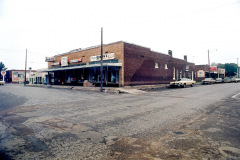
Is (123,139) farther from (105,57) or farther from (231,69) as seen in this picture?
(231,69)

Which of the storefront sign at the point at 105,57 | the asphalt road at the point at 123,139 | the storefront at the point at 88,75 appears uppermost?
the storefront sign at the point at 105,57

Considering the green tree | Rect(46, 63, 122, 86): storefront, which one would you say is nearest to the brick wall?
Rect(46, 63, 122, 86): storefront

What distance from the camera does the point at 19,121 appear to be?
4.93 meters

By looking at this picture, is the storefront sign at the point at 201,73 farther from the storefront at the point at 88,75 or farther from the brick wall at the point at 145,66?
the storefront at the point at 88,75

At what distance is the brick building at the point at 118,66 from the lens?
21094 millimetres

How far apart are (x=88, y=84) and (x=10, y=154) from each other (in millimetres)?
21309

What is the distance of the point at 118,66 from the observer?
20.9 meters

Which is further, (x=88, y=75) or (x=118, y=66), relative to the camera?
(x=88, y=75)

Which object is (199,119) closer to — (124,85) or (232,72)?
(124,85)

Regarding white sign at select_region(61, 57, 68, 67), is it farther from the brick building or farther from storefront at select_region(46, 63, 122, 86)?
storefront at select_region(46, 63, 122, 86)

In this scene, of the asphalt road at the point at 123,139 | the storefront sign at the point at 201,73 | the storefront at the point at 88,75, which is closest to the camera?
the asphalt road at the point at 123,139

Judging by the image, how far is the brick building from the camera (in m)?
21.1

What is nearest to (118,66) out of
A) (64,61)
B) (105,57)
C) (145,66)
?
(105,57)

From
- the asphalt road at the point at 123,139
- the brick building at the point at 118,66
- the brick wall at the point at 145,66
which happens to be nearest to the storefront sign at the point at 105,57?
the brick building at the point at 118,66
